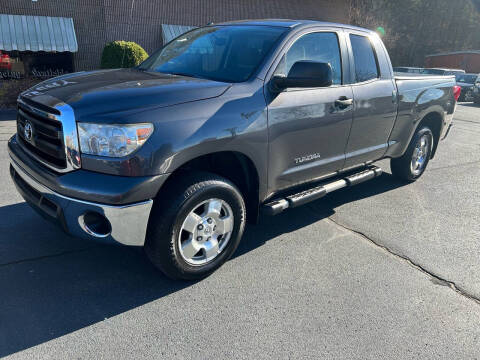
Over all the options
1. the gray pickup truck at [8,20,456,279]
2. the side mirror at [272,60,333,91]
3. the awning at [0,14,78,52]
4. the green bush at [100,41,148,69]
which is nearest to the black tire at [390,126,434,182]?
the gray pickup truck at [8,20,456,279]

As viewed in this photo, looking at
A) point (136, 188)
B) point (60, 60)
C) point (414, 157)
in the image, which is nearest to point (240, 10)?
point (60, 60)

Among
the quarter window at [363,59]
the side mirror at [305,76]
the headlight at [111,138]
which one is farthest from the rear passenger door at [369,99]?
the headlight at [111,138]

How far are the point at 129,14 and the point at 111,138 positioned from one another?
1453cm

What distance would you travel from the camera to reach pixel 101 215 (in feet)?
8.34

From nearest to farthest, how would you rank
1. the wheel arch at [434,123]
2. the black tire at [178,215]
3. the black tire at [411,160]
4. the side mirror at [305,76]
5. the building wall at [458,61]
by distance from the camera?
the black tire at [178,215]
the side mirror at [305,76]
the black tire at [411,160]
the wheel arch at [434,123]
the building wall at [458,61]

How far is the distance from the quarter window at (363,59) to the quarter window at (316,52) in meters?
0.30

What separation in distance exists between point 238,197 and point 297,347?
117cm

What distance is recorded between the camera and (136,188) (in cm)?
252

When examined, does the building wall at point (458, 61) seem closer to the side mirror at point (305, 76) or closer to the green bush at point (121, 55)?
the green bush at point (121, 55)

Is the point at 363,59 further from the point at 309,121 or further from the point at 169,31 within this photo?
the point at 169,31

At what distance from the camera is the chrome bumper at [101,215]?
2.52m

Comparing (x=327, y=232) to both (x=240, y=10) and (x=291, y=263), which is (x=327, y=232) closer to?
(x=291, y=263)

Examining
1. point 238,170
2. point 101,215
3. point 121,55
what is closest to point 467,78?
point 121,55

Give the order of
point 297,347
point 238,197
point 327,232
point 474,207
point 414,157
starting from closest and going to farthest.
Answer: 1. point 297,347
2. point 238,197
3. point 327,232
4. point 474,207
5. point 414,157
